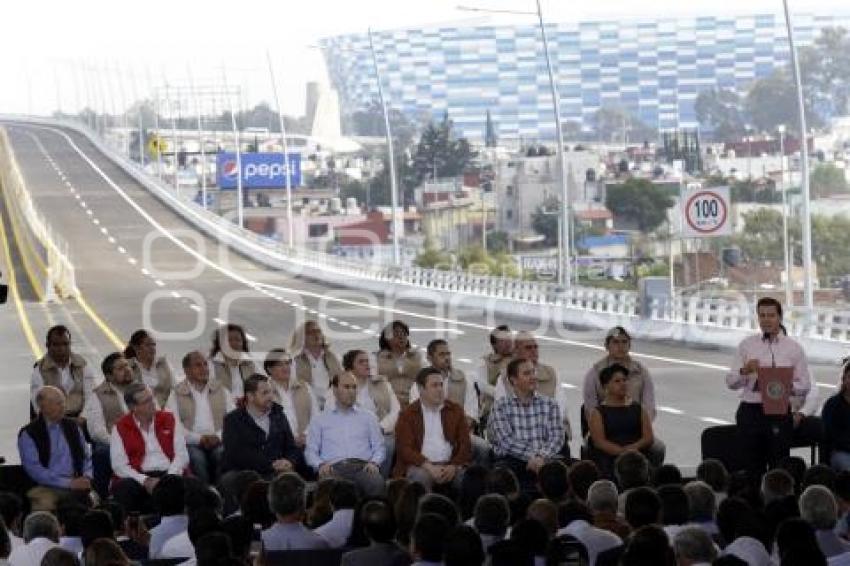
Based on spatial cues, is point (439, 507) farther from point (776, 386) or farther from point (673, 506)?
point (776, 386)

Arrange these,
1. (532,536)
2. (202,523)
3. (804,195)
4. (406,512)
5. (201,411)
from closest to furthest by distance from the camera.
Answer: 1. (532,536)
2. (202,523)
3. (406,512)
4. (201,411)
5. (804,195)

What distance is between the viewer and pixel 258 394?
1722cm

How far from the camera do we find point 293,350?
2125 centimetres

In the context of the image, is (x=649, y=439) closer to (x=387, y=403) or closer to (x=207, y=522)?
(x=387, y=403)

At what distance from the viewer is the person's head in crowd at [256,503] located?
13335mm

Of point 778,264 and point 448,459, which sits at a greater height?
point 448,459

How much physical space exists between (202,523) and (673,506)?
2417mm

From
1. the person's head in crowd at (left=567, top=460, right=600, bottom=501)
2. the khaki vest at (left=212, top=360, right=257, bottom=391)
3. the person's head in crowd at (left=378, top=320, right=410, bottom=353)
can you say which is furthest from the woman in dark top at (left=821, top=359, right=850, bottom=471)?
the khaki vest at (left=212, top=360, right=257, bottom=391)

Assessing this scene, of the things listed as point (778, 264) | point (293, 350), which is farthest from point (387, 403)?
point (778, 264)

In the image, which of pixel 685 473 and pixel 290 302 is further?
pixel 290 302

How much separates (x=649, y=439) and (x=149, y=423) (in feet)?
12.1

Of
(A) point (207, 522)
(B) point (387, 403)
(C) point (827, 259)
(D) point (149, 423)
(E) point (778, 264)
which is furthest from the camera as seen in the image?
(C) point (827, 259)

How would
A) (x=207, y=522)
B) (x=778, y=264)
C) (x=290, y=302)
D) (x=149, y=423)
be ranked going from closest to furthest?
1. (x=207, y=522)
2. (x=149, y=423)
3. (x=290, y=302)
4. (x=778, y=264)

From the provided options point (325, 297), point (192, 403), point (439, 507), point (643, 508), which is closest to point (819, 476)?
point (643, 508)
